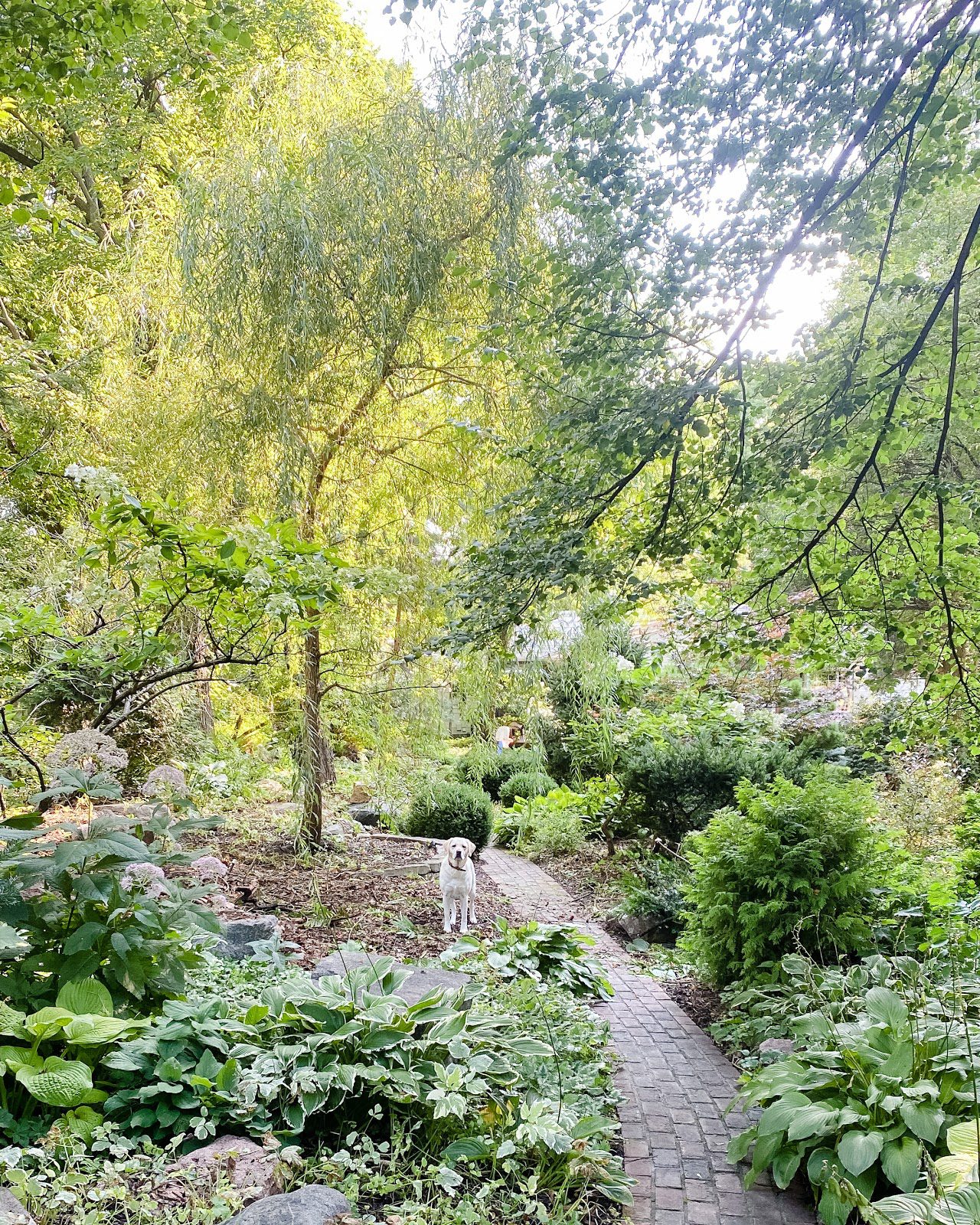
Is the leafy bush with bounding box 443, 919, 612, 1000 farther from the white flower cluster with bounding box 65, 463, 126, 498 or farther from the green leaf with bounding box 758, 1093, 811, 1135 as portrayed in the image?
the white flower cluster with bounding box 65, 463, 126, 498

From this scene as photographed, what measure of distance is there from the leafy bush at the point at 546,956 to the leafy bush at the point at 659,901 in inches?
53.7

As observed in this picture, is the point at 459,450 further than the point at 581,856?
No

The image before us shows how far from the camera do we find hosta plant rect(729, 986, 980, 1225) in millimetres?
2428

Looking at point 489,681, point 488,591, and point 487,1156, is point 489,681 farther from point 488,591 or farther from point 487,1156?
point 487,1156

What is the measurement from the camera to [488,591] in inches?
140

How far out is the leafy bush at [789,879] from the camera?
4.11m

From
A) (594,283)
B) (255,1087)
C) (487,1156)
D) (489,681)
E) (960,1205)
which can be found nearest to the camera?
(960,1205)

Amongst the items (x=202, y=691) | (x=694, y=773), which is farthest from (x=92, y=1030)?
(x=694, y=773)

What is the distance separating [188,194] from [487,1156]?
542cm

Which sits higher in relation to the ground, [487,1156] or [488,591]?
[488,591]

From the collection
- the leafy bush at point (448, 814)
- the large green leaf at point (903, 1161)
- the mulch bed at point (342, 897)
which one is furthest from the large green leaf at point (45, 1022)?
the leafy bush at point (448, 814)

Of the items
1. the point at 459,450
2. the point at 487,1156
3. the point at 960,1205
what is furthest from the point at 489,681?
the point at 960,1205

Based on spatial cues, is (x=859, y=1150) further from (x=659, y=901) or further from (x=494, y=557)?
(x=659, y=901)

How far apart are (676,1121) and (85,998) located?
2.30 metres
